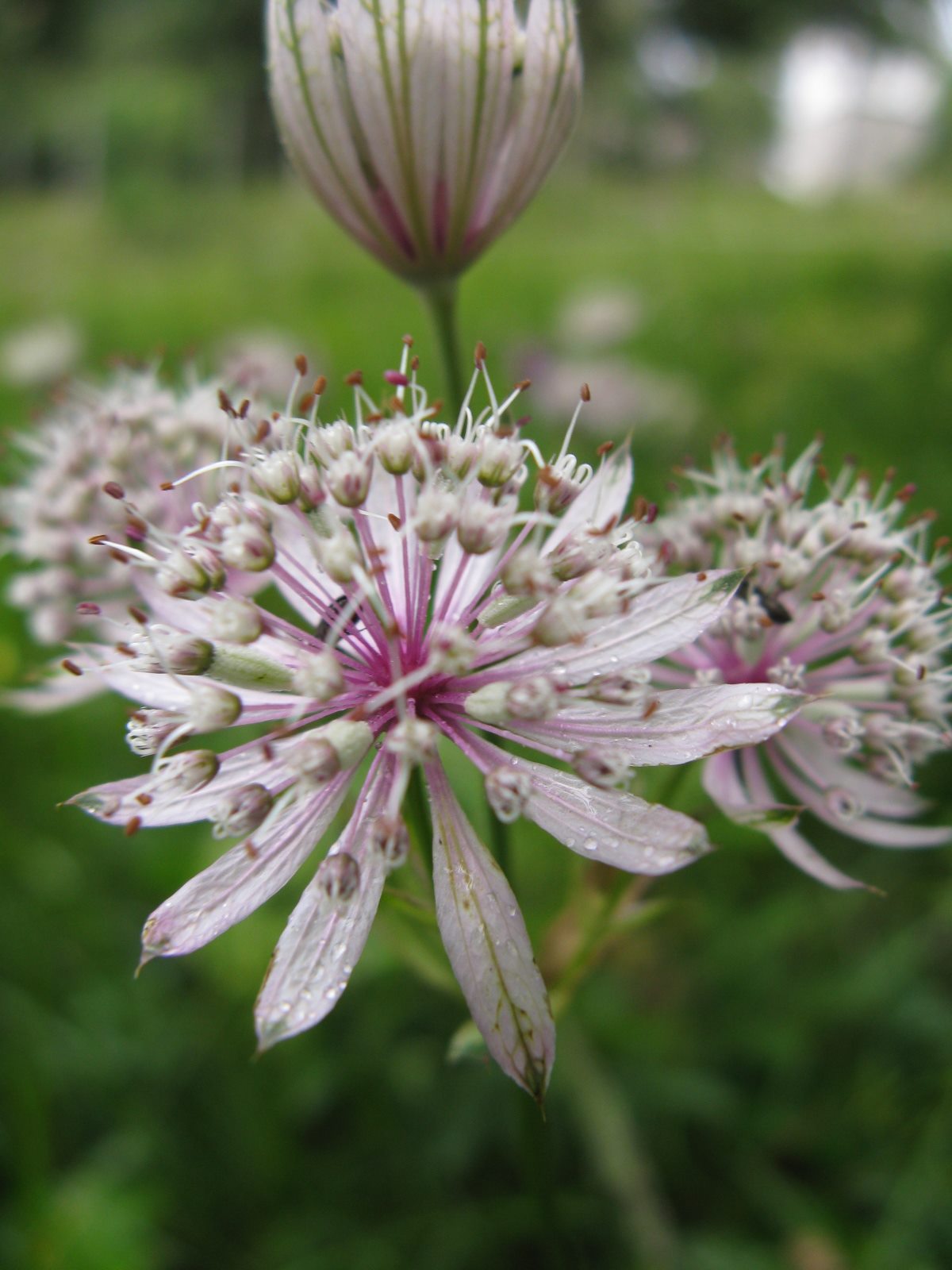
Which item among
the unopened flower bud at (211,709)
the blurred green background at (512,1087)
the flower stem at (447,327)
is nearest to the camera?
the unopened flower bud at (211,709)

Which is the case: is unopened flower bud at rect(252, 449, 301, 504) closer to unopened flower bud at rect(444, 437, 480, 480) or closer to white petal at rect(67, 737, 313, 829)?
unopened flower bud at rect(444, 437, 480, 480)

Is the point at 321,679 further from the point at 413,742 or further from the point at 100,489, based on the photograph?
the point at 100,489

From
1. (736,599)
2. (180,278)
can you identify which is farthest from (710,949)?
(180,278)

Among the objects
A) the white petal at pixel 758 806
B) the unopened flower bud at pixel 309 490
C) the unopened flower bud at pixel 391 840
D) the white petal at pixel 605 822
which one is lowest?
the white petal at pixel 758 806

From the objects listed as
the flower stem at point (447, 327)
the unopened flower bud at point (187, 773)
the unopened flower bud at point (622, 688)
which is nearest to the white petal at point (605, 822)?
the unopened flower bud at point (622, 688)

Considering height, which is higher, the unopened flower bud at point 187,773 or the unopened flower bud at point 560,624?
the unopened flower bud at point 560,624

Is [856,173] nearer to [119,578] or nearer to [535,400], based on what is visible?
[535,400]

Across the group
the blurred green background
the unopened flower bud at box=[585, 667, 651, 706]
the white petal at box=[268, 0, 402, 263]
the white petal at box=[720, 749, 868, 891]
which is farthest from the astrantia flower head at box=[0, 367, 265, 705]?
the white petal at box=[720, 749, 868, 891]

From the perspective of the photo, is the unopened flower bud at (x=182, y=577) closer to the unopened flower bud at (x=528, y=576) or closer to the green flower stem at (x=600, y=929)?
the unopened flower bud at (x=528, y=576)
